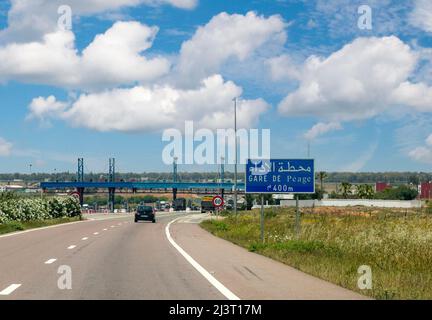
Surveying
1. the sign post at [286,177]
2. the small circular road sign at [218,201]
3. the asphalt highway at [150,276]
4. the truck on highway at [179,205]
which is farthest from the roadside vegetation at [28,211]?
the truck on highway at [179,205]

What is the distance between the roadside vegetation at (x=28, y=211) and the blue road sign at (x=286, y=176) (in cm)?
1440

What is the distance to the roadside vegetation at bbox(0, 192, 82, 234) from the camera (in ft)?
129

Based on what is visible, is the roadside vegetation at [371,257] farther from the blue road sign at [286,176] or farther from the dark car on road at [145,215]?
the dark car on road at [145,215]

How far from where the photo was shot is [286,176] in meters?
29.0

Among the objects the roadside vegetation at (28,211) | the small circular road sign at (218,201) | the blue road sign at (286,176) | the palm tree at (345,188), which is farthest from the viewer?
the palm tree at (345,188)

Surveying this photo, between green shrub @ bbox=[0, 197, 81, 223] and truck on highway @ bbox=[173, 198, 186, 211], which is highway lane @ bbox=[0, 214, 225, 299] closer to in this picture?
green shrub @ bbox=[0, 197, 81, 223]

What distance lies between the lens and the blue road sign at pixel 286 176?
94.7 ft

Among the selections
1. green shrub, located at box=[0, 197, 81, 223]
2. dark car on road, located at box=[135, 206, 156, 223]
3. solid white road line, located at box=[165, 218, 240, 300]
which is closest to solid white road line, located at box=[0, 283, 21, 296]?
solid white road line, located at box=[165, 218, 240, 300]

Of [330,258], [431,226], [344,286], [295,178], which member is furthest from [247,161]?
[344,286]

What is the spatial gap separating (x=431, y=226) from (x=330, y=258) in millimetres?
8508

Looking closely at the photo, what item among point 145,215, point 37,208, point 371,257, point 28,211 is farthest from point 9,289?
point 145,215

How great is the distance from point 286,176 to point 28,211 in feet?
77.1

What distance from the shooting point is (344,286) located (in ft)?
42.3
